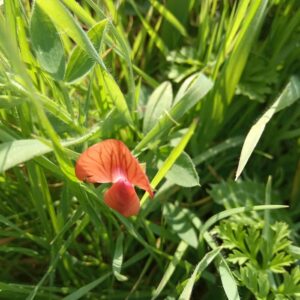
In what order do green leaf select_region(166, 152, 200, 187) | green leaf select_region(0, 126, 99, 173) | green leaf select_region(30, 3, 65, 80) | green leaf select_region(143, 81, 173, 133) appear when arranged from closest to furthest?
green leaf select_region(0, 126, 99, 173) < green leaf select_region(30, 3, 65, 80) < green leaf select_region(166, 152, 200, 187) < green leaf select_region(143, 81, 173, 133)

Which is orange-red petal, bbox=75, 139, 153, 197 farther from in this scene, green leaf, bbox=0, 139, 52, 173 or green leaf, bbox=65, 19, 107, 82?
green leaf, bbox=65, 19, 107, 82

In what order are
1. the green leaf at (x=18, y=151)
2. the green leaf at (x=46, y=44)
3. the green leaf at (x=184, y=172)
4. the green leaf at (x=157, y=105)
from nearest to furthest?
the green leaf at (x=18, y=151)
the green leaf at (x=46, y=44)
the green leaf at (x=184, y=172)
the green leaf at (x=157, y=105)

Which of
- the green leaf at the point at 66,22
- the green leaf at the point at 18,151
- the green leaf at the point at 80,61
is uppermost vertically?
the green leaf at the point at 66,22

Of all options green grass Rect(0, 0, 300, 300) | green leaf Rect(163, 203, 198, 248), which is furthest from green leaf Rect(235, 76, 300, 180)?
green leaf Rect(163, 203, 198, 248)

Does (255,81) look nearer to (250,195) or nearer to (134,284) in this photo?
(250,195)

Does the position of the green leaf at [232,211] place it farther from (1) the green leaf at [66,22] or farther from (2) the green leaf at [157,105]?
(1) the green leaf at [66,22]

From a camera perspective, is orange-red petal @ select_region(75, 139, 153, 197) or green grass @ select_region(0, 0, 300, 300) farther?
green grass @ select_region(0, 0, 300, 300)

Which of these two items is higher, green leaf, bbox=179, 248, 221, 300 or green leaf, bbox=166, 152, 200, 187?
green leaf, bbox=166, 152, 200, 187

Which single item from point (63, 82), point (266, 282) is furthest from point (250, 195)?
point (63, 82)

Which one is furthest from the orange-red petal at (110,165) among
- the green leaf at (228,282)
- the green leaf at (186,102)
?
the green leaf at (228,282)
